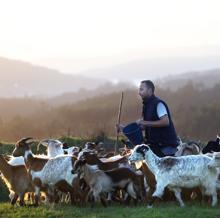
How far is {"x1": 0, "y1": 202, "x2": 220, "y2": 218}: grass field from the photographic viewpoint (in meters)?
12.4

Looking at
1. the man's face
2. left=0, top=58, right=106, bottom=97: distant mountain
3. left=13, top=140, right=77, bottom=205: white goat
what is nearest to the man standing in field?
the man's face

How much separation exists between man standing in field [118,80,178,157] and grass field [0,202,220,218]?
1321 millimetres

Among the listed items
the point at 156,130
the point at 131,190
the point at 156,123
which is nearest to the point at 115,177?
the point at 131,190

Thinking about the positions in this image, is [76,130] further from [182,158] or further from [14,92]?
[182,158]

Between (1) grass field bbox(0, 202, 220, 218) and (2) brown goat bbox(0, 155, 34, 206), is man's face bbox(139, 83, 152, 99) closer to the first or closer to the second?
(1) grass field bbox(0, 202, 220, 218)

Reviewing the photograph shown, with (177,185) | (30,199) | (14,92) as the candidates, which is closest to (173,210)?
(177,185)

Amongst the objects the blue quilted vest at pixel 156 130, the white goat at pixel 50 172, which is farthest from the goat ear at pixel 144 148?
the white goat at pixel 50 172

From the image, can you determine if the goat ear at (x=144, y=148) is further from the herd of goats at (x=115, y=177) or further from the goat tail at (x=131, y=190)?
the goat tail at (x=131, y=190)

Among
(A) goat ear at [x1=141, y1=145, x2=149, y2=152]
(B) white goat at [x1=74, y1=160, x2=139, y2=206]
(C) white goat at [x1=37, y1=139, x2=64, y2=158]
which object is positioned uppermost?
(A) goat ear at [x1=141, y1=145, x2=149, y2=152]

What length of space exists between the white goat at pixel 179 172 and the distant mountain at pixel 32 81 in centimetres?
2991

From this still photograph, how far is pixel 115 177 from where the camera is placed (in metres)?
14.4

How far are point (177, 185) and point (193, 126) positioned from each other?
2225cm

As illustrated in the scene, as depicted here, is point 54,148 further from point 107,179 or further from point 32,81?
point 32,81

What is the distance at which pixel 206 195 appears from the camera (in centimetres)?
1370
